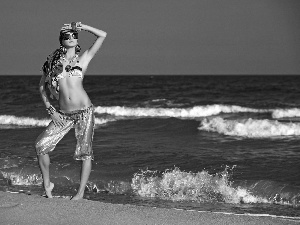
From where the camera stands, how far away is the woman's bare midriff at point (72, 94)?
5.52m

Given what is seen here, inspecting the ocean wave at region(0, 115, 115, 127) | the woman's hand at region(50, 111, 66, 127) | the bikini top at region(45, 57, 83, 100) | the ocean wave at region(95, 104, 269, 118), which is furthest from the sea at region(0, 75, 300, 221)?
the ocean wave at region(95, 104, 269, 118)

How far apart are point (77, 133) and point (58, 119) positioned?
9.9 inches

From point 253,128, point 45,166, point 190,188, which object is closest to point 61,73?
point 45,166

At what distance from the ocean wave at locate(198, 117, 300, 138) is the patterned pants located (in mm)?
10094

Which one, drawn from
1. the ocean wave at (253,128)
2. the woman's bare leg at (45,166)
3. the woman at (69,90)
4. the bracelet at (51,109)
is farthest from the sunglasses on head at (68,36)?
the ocean wave at (253,128)

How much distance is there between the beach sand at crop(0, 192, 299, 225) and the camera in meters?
4.94

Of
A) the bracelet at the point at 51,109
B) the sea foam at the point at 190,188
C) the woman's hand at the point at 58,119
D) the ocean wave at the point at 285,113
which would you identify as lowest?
the sea foam at the point at 190,188

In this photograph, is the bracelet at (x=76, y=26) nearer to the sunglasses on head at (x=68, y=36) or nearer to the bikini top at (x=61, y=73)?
the sunglasses on head at (x=68, y=36)

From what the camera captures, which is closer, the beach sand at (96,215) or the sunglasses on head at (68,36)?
the beach sand at (96,215)

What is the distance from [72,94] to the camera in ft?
18.2

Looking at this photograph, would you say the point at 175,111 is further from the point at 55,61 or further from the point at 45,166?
the point at 55,61

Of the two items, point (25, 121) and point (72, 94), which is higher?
point (72, 94)

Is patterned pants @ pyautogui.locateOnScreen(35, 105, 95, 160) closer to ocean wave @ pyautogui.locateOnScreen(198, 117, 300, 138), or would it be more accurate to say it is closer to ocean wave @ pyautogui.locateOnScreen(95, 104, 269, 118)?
ocean wave @ pyautogui.locateOnScreen(198, 117, 300, 138)

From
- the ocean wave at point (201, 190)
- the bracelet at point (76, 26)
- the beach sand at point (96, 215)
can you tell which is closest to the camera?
the beach sand at point (96, 215)
